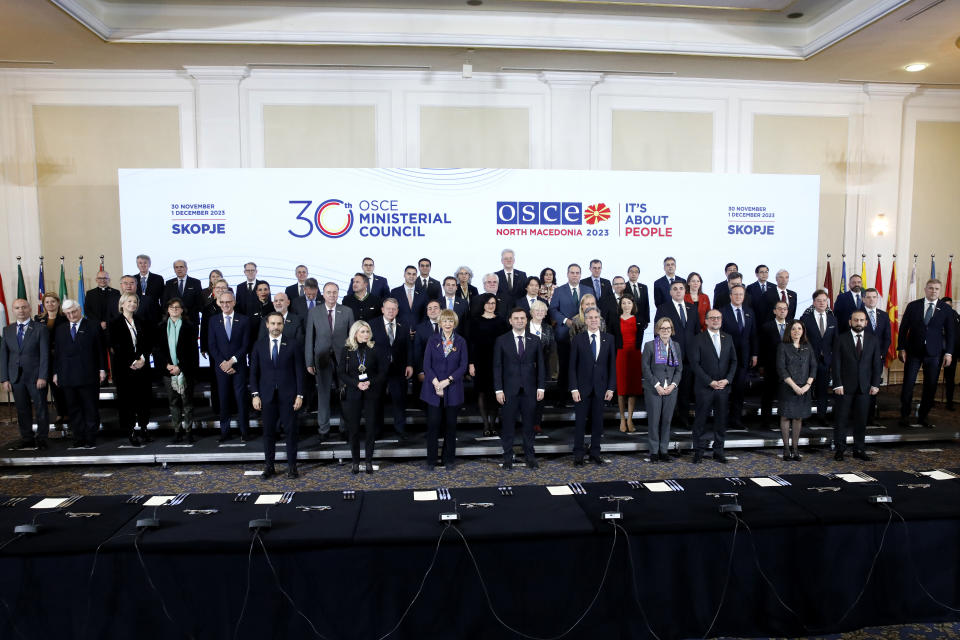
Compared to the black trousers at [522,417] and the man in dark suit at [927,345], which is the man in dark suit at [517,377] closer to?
the black trousers at [522,417]

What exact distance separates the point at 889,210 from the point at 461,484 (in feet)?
29.3

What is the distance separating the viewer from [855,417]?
6.05m

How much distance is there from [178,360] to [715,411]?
17.6 ft

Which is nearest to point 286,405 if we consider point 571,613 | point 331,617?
point 331,617

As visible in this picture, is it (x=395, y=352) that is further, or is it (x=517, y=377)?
(x=395, y=352)

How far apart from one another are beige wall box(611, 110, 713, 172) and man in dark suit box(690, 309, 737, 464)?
4.41m

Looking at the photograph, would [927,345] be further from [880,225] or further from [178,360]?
[178,360]

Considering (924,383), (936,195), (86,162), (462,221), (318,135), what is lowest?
(924,383)

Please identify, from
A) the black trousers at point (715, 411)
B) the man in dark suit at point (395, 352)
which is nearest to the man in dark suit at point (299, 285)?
the man in dark suit at point (395, 352)

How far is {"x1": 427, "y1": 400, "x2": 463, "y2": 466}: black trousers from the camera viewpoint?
5.71 meters

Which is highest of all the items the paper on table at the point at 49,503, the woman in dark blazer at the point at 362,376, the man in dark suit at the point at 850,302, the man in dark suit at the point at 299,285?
the man in dark suit at the point at 299,285

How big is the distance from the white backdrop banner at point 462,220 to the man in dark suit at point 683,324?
185cm

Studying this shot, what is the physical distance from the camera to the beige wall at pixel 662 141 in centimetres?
951

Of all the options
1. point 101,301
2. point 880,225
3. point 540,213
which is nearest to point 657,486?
point 540,213
